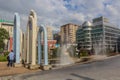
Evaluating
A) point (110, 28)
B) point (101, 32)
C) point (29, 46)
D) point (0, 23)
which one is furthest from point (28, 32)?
point (0, 23)

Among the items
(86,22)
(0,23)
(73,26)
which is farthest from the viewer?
(73,26)

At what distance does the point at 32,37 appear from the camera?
58.7 ft

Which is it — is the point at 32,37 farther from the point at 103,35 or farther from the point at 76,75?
the point at 103,35

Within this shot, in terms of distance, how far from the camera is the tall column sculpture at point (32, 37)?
17.8 m

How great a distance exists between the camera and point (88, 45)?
324 feet

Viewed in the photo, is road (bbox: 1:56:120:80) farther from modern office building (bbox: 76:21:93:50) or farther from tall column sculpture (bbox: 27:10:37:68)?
modern office building (bbox: 76:21:93:50)

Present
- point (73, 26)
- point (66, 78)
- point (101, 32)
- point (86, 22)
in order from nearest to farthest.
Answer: point (66, 78) < point (101, 32) < point (86, 22) < point (73, 26)

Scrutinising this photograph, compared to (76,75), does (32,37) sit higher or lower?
higher

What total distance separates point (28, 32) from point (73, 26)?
12883 centimetres

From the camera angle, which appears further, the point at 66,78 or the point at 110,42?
the point at 110,42

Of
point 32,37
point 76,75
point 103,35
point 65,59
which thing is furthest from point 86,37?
point 76,75

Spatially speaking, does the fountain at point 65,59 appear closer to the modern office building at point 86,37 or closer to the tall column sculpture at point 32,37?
the tall column sculpture at point 32,37

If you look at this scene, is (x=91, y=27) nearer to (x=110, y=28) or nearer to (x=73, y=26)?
(x=110, y=28)

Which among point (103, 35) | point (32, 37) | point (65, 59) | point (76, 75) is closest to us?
point (76, 75)
